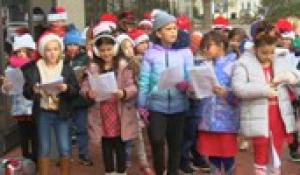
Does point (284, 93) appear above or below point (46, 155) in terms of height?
above

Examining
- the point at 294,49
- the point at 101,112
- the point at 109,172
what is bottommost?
the point at 109,172

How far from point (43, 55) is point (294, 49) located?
3.10 meters

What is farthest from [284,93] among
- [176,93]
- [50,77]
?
[50,77]

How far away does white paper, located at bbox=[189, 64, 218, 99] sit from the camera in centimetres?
554

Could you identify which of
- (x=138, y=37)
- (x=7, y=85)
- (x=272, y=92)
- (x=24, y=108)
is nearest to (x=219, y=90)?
(x=272, y=92)

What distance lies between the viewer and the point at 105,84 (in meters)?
5.93

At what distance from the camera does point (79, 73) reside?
6895mm

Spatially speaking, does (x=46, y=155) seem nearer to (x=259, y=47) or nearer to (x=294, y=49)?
(x=259, y=47)

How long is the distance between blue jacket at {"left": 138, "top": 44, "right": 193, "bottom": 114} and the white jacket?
2.24 ft

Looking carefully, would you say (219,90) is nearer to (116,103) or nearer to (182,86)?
(182,86)

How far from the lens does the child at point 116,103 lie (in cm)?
621

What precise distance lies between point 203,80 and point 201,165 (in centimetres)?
217

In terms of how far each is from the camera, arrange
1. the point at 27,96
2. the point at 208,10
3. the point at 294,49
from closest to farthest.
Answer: the point at 27,96 → the point at 294,49 → the point at 208,10

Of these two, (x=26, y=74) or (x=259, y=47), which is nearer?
(x=259, y=47)
